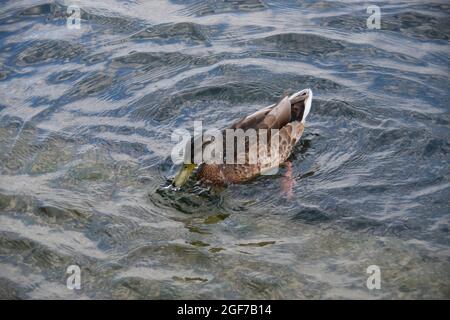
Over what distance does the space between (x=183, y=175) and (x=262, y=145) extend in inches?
47.0

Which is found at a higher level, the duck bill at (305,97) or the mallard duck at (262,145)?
the duck bill at (305,97)

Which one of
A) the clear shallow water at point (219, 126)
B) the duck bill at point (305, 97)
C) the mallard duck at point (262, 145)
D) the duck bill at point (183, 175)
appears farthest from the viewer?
the duck bill at point (305, 97)

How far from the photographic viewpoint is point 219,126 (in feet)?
29.5

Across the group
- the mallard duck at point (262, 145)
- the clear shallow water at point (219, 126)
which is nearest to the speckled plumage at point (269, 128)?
the mallard duck at point (262, 145)

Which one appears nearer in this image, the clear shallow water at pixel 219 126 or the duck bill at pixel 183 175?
the clear shallow water at pixel 219 126

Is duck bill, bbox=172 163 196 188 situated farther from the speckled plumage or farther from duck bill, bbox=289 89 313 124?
duck bill, bbox=289 89 313 124

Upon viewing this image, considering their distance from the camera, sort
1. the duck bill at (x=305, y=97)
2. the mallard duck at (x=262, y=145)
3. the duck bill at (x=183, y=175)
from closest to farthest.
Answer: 1. the duck bill at (x=183, y=175)
2. the mallard duck at (x=262, y=145)
3. the duck bill at (x=305, y=97)

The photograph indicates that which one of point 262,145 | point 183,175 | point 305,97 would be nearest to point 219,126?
point 262,145

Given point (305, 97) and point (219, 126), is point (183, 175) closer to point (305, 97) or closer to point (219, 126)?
point (219, 126)

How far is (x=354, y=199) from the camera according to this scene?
7570 mm

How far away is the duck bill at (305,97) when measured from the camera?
885cm

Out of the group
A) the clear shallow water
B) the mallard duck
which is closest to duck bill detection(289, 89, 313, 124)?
the mallard duck

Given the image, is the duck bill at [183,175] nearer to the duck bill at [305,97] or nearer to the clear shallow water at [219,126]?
the clear shallow water at [219,126]
